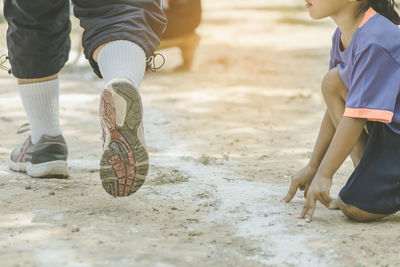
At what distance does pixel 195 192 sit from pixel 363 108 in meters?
0.83

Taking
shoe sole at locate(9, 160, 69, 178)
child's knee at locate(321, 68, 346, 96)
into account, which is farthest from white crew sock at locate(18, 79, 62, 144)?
child's knee at locate(321, 68, 346, 96)

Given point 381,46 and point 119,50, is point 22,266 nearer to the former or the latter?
point 119,50

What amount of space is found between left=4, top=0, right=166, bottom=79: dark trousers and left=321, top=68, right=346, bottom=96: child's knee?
615 millimetres

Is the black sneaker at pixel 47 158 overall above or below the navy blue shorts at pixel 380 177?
below

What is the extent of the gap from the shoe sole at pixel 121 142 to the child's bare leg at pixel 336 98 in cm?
67

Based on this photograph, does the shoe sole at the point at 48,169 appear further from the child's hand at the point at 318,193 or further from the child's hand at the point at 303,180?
the child's hand at the point at 318,193

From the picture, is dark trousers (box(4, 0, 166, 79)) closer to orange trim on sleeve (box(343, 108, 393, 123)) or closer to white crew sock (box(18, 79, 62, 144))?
white crew sock (box(18, 79, 62, 144))

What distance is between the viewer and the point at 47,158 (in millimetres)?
2717

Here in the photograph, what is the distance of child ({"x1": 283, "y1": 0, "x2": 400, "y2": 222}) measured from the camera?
2020 mm

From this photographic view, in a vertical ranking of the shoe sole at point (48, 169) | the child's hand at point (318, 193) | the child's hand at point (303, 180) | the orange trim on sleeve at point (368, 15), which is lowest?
the shoe sole at point (48, 169)

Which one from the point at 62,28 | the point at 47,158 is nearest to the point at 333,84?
the point at 62,28

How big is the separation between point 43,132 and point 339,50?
130cm

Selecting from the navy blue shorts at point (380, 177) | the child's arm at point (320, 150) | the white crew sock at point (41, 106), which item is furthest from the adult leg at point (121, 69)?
the navy blue shorts at point (380, 177)

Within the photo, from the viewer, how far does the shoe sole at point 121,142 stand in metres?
2.09
